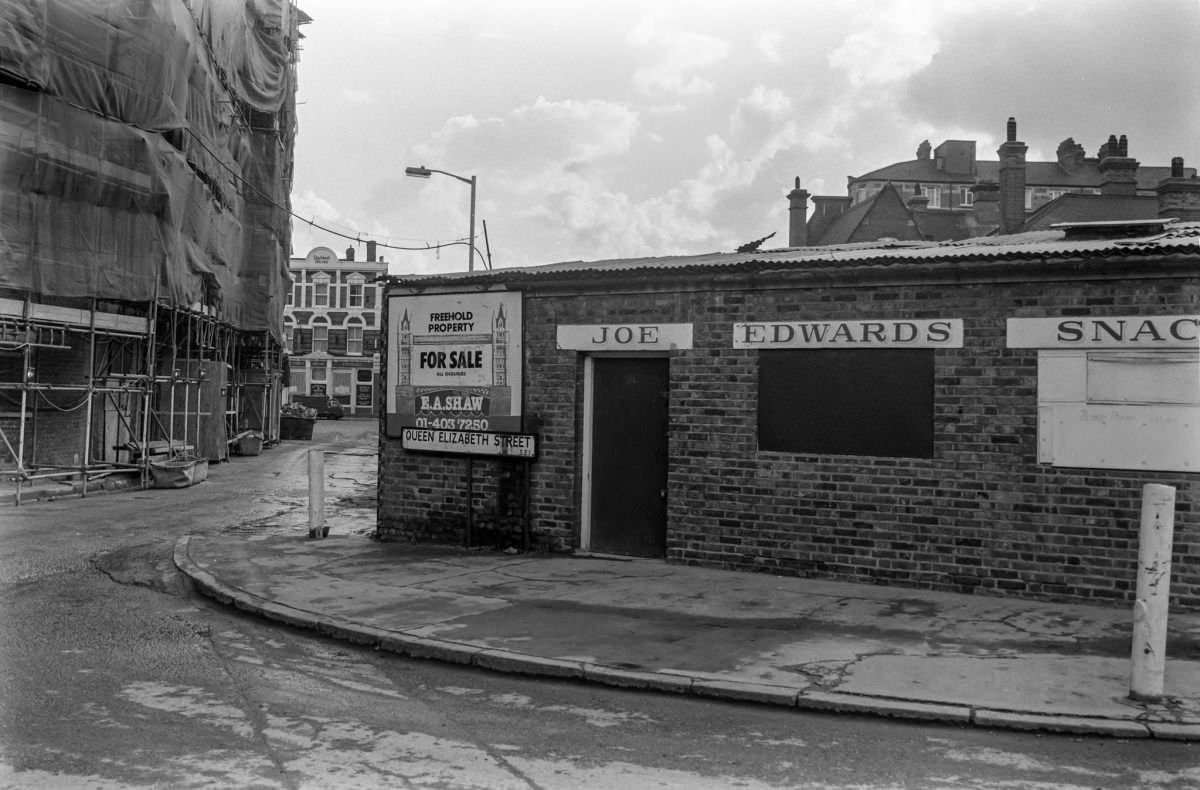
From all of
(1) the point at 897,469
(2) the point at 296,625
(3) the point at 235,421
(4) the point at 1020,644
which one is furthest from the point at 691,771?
(3) the point at 235,421

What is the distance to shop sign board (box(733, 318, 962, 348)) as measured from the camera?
30.8ft

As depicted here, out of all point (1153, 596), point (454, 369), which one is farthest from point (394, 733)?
point (454, 369)

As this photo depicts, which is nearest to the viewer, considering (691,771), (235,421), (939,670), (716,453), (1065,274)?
(691,771)

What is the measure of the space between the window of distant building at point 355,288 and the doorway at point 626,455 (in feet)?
228

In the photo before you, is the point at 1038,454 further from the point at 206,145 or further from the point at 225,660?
the point at 206,145

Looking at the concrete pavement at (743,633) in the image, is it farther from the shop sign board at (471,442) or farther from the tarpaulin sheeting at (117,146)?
the tarpaulin sheeting at (117,146)

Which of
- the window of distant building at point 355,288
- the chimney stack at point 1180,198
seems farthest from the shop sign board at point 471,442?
the window of distant building at point 355,288

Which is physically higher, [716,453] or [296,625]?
[716,453]

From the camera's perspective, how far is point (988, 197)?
174ft

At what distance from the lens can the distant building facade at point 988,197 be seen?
157 feet

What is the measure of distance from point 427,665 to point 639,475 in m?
4.46

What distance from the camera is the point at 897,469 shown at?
9.53m

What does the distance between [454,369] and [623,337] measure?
2.42 meters

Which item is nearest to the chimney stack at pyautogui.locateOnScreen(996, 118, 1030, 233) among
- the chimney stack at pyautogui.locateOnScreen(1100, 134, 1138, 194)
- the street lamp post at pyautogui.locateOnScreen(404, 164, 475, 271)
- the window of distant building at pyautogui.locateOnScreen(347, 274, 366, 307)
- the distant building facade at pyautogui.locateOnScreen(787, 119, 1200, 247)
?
the distant building facade at pyautogui.locateOnScreen(787, 119, 1200, 247)
